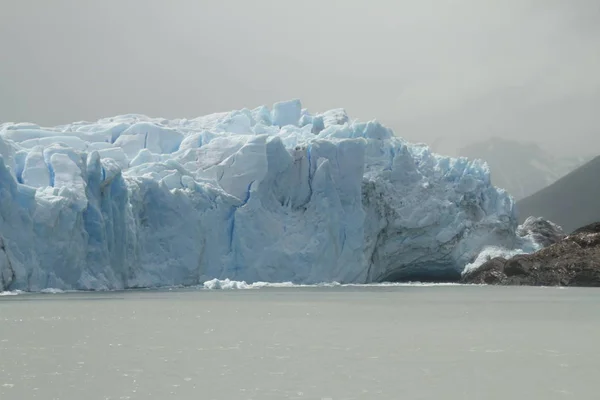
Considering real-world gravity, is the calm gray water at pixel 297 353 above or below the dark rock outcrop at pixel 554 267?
below

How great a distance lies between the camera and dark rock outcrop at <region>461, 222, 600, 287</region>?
102 feet

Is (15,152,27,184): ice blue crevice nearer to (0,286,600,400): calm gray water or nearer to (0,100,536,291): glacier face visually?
(0,100,536,291): glacier face

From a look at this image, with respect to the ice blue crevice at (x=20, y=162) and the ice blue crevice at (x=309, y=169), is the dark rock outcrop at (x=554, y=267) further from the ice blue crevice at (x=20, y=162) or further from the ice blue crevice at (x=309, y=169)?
the ice blue crevice at (x=20, y=162)

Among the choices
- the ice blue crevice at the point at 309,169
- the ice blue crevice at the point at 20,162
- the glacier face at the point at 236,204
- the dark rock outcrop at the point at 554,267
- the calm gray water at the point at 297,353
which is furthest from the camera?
the dark rock outcrop at the point at 554,267

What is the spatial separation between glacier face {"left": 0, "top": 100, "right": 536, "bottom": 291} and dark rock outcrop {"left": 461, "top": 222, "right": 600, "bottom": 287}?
8.08ft

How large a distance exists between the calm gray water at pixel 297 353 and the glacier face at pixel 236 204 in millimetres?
7530

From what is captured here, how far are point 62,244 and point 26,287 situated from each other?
1.66 m

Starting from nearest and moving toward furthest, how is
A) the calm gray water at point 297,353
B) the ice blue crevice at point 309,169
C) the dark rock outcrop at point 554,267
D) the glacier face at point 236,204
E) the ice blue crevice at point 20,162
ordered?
the calm gray water at point 297,353
the glacier face at point 236,204
the ice blue crevice at point 20,162
the ice blue crevice at point 309,169
the dark rock outcrop at point 554,267

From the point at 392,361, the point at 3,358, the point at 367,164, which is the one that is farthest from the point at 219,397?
the point at 367,164

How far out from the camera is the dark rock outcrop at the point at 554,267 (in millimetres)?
31094

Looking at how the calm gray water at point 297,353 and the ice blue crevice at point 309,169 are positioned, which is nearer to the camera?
the calm gray water at point 297,353

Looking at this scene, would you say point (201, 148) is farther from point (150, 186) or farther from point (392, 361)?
point (392, 361)

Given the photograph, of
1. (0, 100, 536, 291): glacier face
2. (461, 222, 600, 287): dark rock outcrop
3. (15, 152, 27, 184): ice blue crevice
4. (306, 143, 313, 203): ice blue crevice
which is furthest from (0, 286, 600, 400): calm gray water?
(461, 222, 600, 287): dark rock outcrop

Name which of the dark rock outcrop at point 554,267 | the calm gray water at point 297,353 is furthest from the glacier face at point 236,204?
the calm gray water at point 297,353
